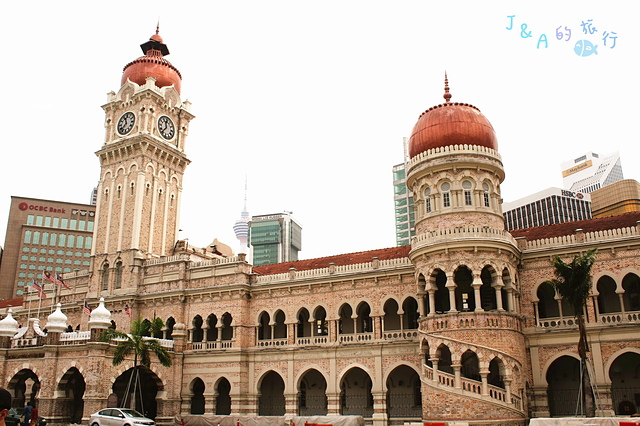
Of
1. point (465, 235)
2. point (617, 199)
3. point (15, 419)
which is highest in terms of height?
point (617, 199)

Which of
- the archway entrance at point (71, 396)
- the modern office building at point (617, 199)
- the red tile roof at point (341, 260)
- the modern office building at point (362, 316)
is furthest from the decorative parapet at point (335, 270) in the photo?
the modern office building at point (617, 199)

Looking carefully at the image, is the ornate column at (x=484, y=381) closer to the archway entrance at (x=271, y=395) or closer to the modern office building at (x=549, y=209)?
the archway entrance at (x=271, y=395)

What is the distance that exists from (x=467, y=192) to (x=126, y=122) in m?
28.4

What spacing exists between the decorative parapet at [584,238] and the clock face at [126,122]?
100ft

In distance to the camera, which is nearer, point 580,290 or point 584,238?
point 580,290

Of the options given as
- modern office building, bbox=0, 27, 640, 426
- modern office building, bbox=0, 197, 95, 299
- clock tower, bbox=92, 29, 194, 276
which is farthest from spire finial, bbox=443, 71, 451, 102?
modern office building, bbox=0, 197, 95, 299

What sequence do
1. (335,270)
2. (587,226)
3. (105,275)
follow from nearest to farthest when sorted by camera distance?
(587,226) → (335,270) → (105,275)

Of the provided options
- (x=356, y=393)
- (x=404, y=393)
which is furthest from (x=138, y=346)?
(x=404, y=393)

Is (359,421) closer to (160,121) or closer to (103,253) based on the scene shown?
(103,253)

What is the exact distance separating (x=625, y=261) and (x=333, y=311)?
15.7 meters

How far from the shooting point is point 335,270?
114 feet

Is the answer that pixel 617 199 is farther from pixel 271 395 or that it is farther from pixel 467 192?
pixel 271 395

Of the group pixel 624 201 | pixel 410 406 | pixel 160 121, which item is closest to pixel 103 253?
pixel 160 121

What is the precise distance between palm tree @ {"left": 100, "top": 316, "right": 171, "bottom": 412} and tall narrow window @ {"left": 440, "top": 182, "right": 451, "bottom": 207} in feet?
58.2
